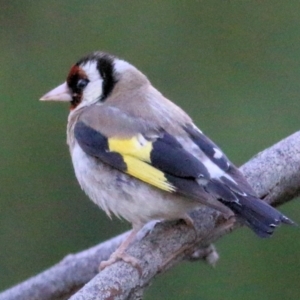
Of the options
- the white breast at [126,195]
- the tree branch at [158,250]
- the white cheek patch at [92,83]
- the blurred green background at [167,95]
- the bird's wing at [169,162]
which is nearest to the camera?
the tree branch at [158,250]

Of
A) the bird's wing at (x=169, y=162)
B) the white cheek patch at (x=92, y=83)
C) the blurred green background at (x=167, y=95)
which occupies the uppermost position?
the white cheek patch at (x=92, y=83)

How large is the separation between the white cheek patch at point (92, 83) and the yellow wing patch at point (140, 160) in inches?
11.5

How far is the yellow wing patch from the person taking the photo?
243cm

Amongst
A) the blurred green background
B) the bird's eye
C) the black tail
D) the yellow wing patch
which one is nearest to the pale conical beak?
the bird's eye

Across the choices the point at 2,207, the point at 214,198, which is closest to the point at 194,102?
the point at 2,207

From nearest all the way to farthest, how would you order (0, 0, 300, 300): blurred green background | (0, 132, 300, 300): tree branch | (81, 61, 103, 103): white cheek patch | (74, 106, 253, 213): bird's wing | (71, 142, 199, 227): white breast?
(0, 132, 300, 300): tree branch < (74, 106, 253, 213): bird's wing < (71, 142, 199, 227): white breast < (81, 61, 103, 103): white cheek patch < (0, 0, 300, 300): blurred green background

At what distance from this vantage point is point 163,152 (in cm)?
247

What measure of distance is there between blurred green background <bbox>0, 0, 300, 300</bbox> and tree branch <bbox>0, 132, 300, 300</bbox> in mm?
1622

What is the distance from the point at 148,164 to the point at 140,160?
30 mm

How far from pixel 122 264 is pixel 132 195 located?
241 millimetres

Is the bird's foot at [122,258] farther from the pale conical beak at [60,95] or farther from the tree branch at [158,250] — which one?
the pale conical beak at [60,95]

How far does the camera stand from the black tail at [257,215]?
227cm

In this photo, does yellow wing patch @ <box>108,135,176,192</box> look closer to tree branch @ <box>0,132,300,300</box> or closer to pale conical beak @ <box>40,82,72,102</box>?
tree branch @ <box>0,132,300,300</box>

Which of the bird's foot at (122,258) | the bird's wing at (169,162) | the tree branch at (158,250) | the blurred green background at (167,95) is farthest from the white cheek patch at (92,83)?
the blurred green background at (167,95)
